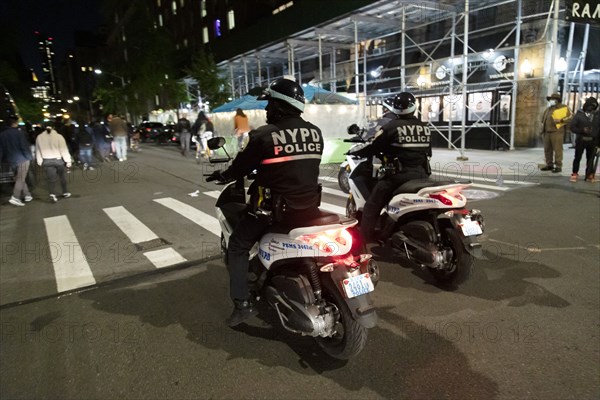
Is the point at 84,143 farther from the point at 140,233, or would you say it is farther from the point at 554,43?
the point at 554,43

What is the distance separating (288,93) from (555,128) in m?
10.4

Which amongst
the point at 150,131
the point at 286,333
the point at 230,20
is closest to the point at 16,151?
the point at 286,333

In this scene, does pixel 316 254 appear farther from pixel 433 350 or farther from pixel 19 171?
pixel 19 171

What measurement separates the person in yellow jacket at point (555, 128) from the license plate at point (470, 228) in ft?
28.4

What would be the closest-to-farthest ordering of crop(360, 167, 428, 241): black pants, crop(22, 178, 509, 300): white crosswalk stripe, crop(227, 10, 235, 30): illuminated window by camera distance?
1. crop(360, 167, 428, 241): black pants
2. crop(22, 178, 509, 300): white crosswalk stripe
3. crop(227, 10, 235, 30): illuminated window

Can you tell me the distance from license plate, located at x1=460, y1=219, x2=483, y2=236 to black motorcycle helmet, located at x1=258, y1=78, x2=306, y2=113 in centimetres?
213

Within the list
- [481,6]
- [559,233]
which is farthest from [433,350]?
[481,6]

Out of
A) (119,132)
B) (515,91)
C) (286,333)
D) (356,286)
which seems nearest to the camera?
(356,286)

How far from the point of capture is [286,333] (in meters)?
3.64

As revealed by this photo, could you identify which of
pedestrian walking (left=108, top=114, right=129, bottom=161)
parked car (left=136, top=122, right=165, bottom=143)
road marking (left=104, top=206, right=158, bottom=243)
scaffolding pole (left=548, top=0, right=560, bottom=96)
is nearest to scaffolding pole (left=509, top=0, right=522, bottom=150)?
scaffolding pole (left=548, top=0, right=560, bottom=96)

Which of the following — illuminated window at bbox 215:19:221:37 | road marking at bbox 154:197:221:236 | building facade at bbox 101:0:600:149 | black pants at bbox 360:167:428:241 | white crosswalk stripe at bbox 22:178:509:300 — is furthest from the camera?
illuminated window at bbox 215:19:221:37

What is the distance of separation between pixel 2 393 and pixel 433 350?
3.24 meters

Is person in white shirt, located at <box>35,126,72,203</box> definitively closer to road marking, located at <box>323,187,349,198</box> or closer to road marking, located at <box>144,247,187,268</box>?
road marking, located at <box>144,247,187,268</box>

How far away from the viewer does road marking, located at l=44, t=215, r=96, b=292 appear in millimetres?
5006
